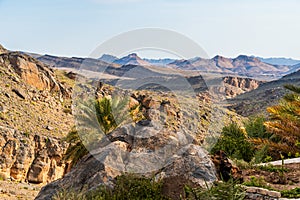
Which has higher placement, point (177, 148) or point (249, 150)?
point (177, 148)

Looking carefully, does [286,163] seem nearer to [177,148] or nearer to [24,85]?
[177,148]

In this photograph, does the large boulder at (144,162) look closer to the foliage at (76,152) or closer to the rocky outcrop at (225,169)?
the rocky outcrop at (225,169)

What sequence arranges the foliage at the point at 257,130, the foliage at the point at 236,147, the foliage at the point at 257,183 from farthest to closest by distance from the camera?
the foliage at the point at 257,130
the foliage at the point at 236,147
the foliage at the point at 257,183

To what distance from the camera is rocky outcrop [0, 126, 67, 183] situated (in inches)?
1219

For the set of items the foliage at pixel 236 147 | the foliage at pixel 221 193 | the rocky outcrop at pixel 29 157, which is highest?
the foliage at pixel 221 193

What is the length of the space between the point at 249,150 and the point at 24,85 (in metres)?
34.0

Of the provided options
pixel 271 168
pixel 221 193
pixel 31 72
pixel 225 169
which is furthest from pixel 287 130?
pixel 31 72

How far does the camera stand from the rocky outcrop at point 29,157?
30969mm

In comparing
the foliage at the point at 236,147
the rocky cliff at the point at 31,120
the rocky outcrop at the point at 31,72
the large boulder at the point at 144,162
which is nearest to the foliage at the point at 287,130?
the foliage at the point at 236,147

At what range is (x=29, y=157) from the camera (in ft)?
105

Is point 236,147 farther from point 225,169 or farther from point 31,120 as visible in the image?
point 31,120

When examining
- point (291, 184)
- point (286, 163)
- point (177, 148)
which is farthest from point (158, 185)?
point (286, 163)

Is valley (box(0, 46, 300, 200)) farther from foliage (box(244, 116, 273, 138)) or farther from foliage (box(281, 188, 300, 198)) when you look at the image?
foliage (box(281, 188, 300, 198))

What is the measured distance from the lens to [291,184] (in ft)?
29.5
